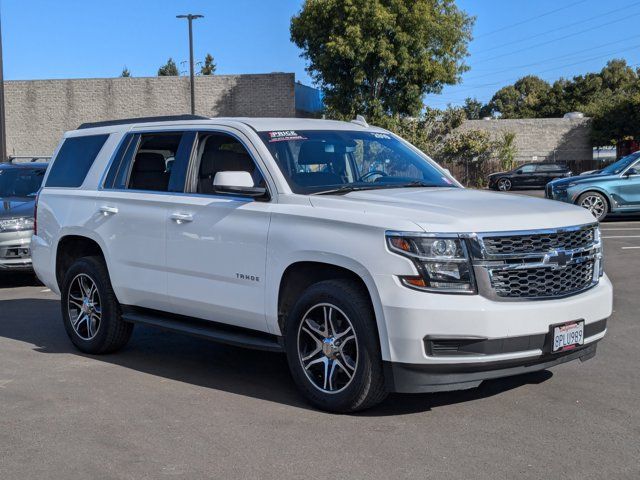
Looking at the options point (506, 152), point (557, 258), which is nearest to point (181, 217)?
point (557, 258)

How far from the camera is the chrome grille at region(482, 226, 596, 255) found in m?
5.32

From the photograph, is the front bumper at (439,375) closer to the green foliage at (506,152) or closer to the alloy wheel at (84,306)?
the alloy wheel at (84,306)

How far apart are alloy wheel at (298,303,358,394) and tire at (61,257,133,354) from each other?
236 cm

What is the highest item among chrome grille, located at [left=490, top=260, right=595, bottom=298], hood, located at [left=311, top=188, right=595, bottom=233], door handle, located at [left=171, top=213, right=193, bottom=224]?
hood, located at [left=311, top=188, right=595, bottom=233]

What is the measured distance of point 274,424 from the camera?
559 centimetres

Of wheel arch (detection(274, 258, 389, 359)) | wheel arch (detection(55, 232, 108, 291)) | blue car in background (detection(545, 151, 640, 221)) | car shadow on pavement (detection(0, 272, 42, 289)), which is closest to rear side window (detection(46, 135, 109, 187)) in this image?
wheel arch (detection(55, 232, 108, 291))

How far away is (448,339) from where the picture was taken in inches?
205

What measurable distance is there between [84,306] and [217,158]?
202 centimetres

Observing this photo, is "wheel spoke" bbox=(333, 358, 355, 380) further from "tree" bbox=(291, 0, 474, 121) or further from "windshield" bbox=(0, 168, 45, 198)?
"tree" bbox=(291, 0, 474, 121)

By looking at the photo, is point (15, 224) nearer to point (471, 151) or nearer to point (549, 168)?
point (471, 151)

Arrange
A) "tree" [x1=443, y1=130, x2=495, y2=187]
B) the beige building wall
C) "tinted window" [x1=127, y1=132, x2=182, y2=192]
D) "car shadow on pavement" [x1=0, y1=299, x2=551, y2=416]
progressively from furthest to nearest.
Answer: "tree" [x1=443, y1=130, x2=495, y2=187]
the beige building wall
"tinted window" [x1=127, y1=132, x2=182, y2=192]
"car shadow on pavement" [x1=0, y1=299, x2=551, y2=416]

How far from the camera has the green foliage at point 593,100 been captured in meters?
52.3

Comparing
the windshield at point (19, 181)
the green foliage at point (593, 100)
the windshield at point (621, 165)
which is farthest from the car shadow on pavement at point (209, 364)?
the green foliage at point (593, 100)

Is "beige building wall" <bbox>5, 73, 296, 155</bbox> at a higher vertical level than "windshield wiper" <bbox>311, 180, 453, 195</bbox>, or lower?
higher
